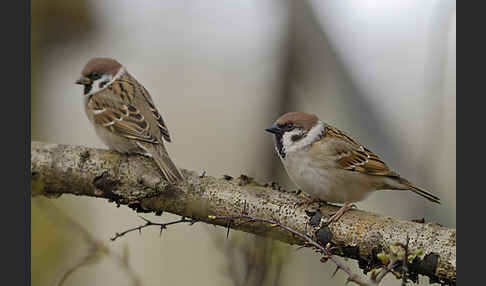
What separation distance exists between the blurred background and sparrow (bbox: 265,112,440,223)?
0.05m

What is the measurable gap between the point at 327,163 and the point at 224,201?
310 mm

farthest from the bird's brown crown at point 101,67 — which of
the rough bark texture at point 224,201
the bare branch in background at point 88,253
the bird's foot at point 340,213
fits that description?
the bird's foot at point 340,213

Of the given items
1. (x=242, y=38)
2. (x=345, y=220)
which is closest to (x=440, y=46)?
(x=345, y=220)

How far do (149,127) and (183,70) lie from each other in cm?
102

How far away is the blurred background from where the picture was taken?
4.06 ft

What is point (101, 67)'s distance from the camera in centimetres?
157

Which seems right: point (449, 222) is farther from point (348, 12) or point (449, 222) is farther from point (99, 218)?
point (99, 218)

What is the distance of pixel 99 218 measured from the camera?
1597mm

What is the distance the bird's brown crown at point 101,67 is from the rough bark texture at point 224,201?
25 cm

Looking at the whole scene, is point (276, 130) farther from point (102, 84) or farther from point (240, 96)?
point (240, 96)

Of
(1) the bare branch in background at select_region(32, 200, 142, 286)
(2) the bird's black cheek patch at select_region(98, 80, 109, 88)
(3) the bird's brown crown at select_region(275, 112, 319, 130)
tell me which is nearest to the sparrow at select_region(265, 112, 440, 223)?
(3) the bird's brown crown at select_region(275, 112, 319, 130)

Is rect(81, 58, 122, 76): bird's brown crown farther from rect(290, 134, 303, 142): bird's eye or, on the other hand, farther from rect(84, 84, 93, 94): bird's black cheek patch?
rect(290, 134, 303, 142): bird's eye

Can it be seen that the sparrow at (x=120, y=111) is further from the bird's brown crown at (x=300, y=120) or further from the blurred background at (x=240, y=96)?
the bird's brown crown at (x=300, y=120)

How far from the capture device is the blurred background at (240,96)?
4.06 feet
